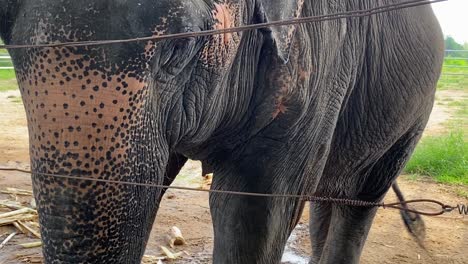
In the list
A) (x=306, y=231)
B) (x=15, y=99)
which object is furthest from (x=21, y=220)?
(x=15, y=99)

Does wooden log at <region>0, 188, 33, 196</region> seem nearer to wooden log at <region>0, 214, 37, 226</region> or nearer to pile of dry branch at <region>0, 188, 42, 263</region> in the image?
pile of dry branch at <region>0, 188, 42, 263</region>

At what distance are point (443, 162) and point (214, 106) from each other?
15.4 ft

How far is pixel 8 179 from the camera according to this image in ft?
16.3

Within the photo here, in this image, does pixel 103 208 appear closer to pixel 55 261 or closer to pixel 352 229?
pixel 55 261

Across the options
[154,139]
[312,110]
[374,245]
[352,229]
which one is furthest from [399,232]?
[154,139]

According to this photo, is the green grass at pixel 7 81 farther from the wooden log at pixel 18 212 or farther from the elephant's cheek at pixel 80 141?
the elephant's cheek at pixel 80 141

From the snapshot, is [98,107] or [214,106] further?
[214,106]

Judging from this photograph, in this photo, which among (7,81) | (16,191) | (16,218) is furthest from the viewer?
(7,81)

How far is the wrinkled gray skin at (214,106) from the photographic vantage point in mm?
1267

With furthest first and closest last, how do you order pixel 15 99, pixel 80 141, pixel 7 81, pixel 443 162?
pixel 7 81 → pixel 15 99 → pixel 443 162 → pixel 80 141

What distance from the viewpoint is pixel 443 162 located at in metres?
6.03

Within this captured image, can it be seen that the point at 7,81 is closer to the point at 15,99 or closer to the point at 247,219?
the point at 15,99

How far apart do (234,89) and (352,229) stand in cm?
177

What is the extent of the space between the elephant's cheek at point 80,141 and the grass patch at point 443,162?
476 centimetres
